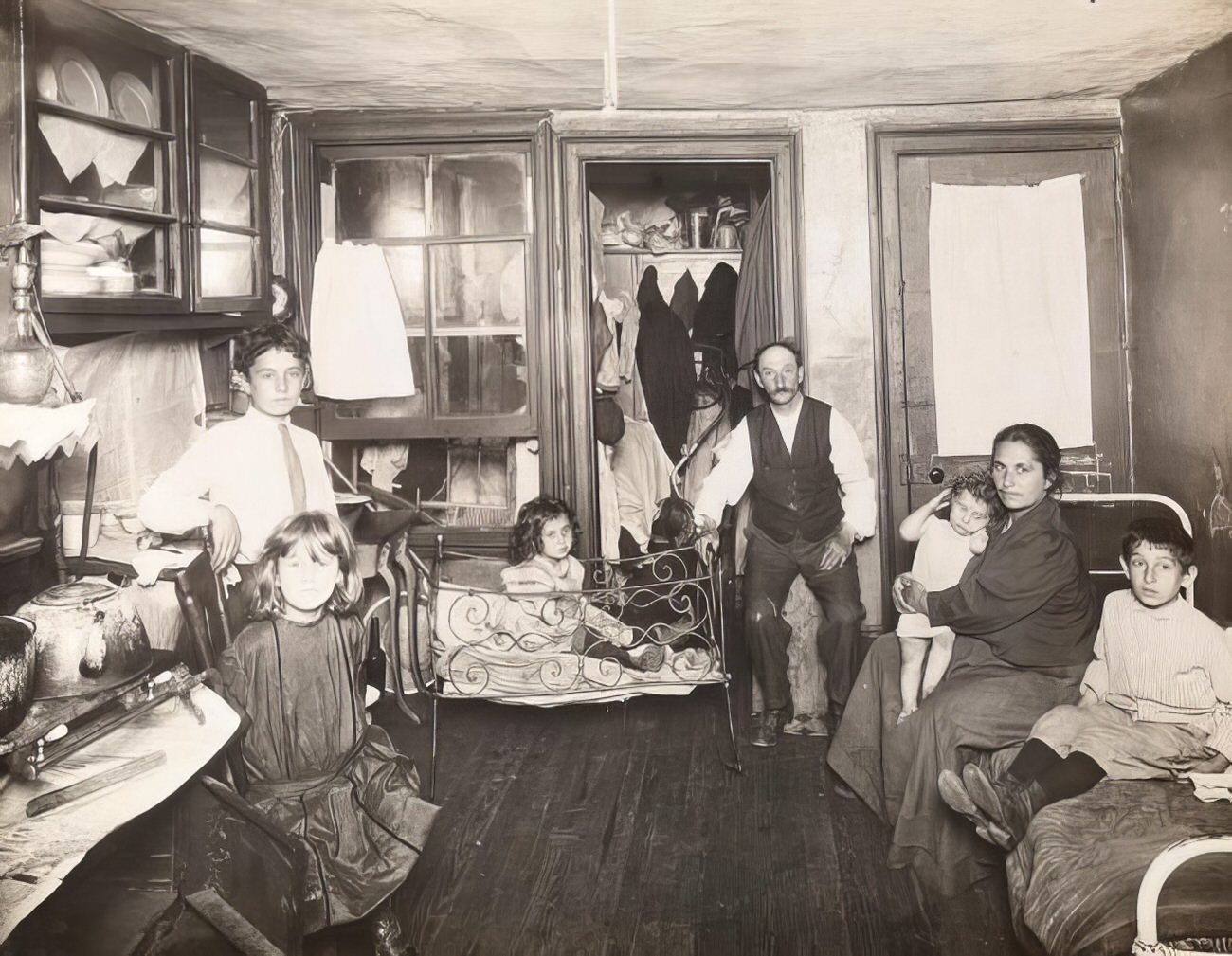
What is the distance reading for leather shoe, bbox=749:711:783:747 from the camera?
9.08 feet

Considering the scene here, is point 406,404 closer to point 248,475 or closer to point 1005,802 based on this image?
point 248,475

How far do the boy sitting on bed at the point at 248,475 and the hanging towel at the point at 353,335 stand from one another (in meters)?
0.79

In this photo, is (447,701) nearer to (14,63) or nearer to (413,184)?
(413,184)

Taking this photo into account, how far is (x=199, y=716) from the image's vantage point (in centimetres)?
175

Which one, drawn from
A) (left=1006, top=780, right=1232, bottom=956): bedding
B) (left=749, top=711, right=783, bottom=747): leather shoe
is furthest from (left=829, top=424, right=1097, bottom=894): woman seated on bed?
(left=749, top=711, right=783, bottom=747): leather shoe

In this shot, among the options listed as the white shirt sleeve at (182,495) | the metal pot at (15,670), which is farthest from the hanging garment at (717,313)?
the metal pot at (15,670)

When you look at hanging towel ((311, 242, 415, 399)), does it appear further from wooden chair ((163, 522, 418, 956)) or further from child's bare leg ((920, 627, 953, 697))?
child's bare leg ((920, 627, 953, 697))

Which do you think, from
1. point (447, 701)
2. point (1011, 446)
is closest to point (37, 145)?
point (447, 701)

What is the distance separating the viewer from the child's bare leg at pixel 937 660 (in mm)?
2293

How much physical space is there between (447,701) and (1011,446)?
1.50 m

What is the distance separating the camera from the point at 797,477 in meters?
2.94

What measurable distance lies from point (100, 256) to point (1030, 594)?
1.94 metres

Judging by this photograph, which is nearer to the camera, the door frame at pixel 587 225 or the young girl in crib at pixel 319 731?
the young girl in crib at pixel 319 731

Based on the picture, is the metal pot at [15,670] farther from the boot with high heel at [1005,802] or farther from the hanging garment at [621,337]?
the hanging garment at [621,337]
